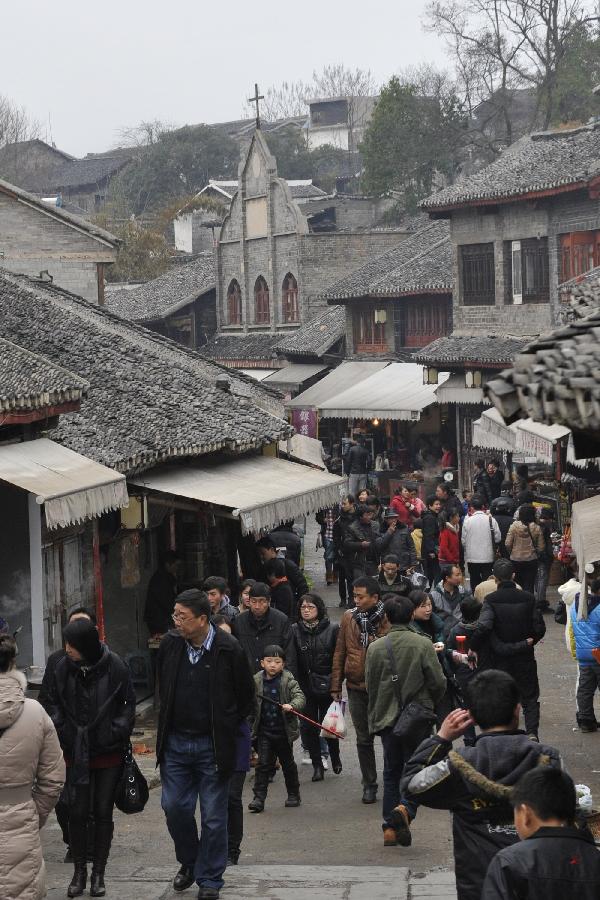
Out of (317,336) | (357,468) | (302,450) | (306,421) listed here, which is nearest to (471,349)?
(357,468)

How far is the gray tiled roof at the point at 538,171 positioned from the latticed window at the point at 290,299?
46.6ft

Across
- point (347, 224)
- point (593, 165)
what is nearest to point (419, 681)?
point (593, 165)

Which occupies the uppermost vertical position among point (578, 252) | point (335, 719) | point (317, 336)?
point (578, 252)

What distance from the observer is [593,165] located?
1163 inches

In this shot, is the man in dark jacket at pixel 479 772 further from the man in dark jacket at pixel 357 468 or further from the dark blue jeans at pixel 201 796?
the man in dark jacket at pixel 357 468

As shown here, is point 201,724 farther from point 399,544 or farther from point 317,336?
point 317,336

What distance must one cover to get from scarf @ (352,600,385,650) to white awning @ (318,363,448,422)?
866 inches

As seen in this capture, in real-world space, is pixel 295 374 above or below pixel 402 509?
above

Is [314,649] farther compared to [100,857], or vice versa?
[314,649]

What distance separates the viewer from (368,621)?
1072 cm

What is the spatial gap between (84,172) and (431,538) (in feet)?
212

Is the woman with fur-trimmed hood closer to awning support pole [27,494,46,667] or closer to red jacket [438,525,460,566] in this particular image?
awning support pole [27,494,46,667]

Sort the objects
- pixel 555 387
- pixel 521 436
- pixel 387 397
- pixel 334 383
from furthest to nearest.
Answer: pixel 334 383
pixel 387 397
pixel 521 436
pixel 555 387

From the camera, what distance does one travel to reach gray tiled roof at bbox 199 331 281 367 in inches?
1858
